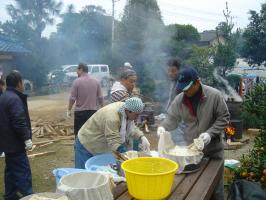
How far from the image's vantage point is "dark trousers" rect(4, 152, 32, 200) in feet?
14.1

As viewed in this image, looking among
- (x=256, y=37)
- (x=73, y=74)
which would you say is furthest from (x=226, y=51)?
(x=73, y=74)

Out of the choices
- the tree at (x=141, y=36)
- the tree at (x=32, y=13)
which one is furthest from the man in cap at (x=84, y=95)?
the tree at (x=32, y=13)

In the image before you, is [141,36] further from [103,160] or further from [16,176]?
[103,160]

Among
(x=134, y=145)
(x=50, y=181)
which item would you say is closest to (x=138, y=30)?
(x=50, y=181)

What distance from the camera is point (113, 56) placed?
1975 centimetres

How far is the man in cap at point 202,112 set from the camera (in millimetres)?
3398

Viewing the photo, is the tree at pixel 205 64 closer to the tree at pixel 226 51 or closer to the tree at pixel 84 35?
the tree at pixel 226 51

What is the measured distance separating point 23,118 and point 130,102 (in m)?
1.73

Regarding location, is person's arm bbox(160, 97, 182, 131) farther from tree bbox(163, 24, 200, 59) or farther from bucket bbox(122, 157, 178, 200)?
tree bbox(163, 24, 200, 59)

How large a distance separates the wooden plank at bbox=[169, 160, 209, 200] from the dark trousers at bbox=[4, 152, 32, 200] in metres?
2.39

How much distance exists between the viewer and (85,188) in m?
2.01

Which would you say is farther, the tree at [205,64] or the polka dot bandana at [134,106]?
the tree at [205,64]

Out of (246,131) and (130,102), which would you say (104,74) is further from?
(130,102)

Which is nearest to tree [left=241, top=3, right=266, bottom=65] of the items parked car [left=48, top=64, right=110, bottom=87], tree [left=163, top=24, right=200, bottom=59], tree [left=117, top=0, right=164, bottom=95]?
tree [left=163, top=24, right=200, bottom=59]
